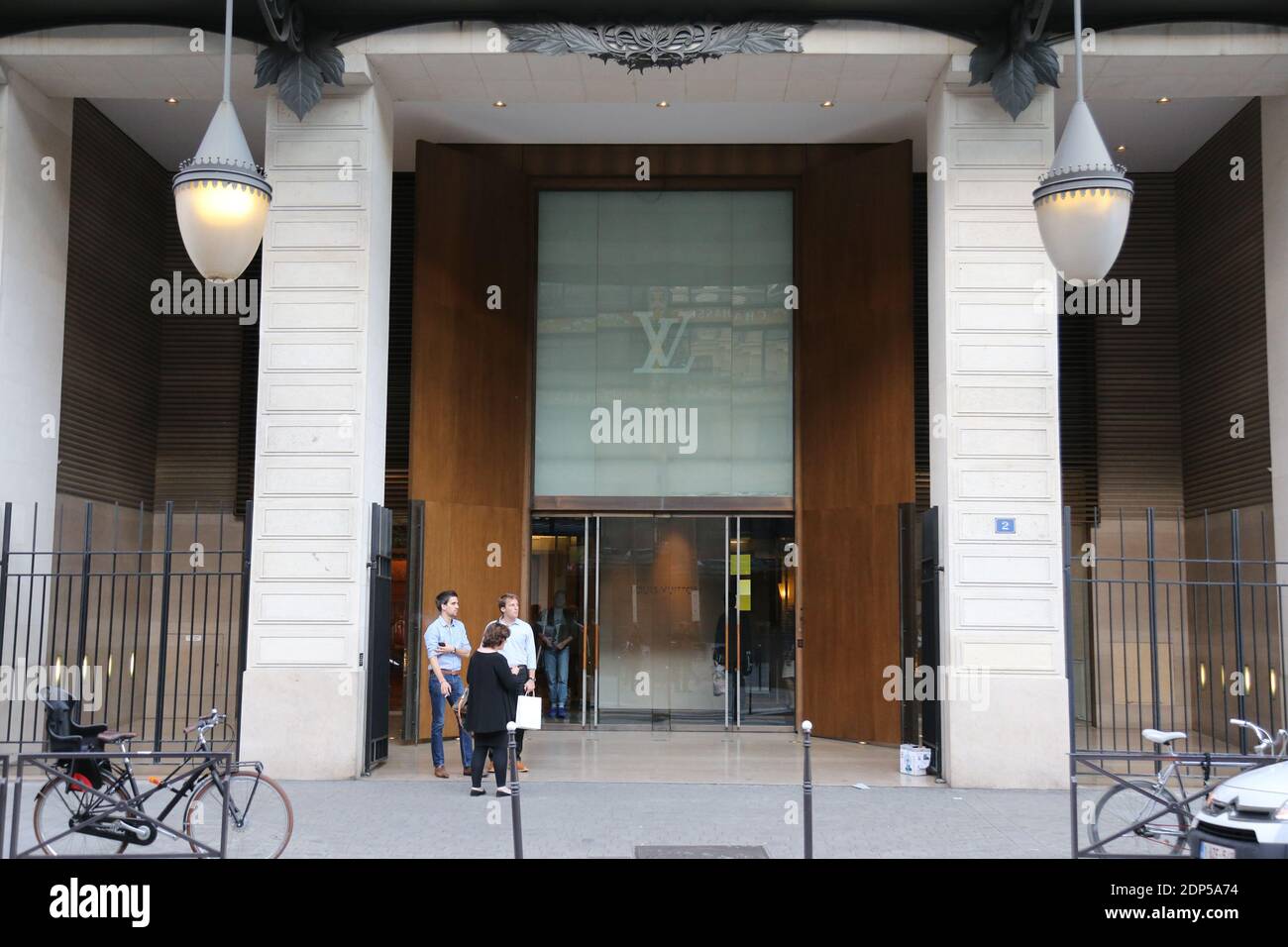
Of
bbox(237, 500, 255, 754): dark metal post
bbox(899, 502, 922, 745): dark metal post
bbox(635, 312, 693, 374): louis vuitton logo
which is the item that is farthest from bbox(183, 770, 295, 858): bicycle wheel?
bbox(635, 312, 693, 374): louis vuitton logo

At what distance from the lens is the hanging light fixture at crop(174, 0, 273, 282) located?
8.20m

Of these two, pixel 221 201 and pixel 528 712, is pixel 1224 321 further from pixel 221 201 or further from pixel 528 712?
pixel 221 201

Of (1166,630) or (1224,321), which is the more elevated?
(1224,321)

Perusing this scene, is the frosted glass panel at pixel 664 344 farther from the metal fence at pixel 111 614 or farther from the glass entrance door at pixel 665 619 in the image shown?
the metal fence at pixel 111 614

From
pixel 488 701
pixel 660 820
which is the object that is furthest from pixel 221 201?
pixel 660 820

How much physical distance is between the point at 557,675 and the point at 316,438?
5445mm

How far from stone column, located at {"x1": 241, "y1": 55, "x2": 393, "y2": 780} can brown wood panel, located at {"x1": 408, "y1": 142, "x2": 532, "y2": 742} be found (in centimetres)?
213

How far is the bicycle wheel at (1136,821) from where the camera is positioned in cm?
754

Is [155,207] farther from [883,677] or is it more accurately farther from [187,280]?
→ [883,677]

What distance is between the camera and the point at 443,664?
1212 cm

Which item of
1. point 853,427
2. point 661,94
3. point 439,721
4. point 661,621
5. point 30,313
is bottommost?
point 439,721

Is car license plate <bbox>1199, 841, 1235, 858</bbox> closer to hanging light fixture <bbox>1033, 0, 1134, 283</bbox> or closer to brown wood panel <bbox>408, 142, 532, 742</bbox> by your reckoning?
hanging light fixture <bbox>1033, 0, 1134, 283</bbox>

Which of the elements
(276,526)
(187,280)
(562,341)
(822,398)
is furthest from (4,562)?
(822,398)

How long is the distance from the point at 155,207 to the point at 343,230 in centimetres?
560
